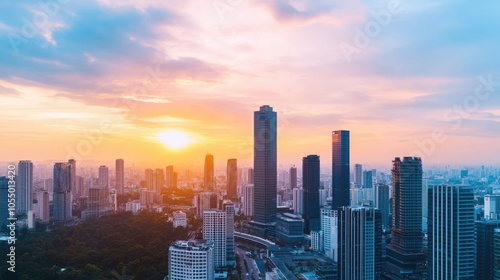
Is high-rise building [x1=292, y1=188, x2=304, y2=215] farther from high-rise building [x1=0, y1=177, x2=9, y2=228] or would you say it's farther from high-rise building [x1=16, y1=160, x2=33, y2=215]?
high-rise building [x1=0, y1=177, x2=9, y2=228]

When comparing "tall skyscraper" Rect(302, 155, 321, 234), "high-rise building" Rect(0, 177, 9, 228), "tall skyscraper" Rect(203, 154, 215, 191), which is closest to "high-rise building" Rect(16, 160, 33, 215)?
"high-rise building" Rect(0, 177, 9, 228)

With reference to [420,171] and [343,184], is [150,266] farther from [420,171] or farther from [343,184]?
[343,184]

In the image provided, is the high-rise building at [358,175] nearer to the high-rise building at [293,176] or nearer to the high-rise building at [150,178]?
the high-rise building at [293,176]

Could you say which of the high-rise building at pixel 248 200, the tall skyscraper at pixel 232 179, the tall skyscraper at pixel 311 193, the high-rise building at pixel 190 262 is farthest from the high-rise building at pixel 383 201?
the high-rise building at pixel 190 262

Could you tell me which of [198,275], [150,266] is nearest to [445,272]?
[198,275]

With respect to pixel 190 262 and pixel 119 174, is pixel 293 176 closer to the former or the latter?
pixel 119 174

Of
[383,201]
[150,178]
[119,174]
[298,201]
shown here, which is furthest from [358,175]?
[119,174]
